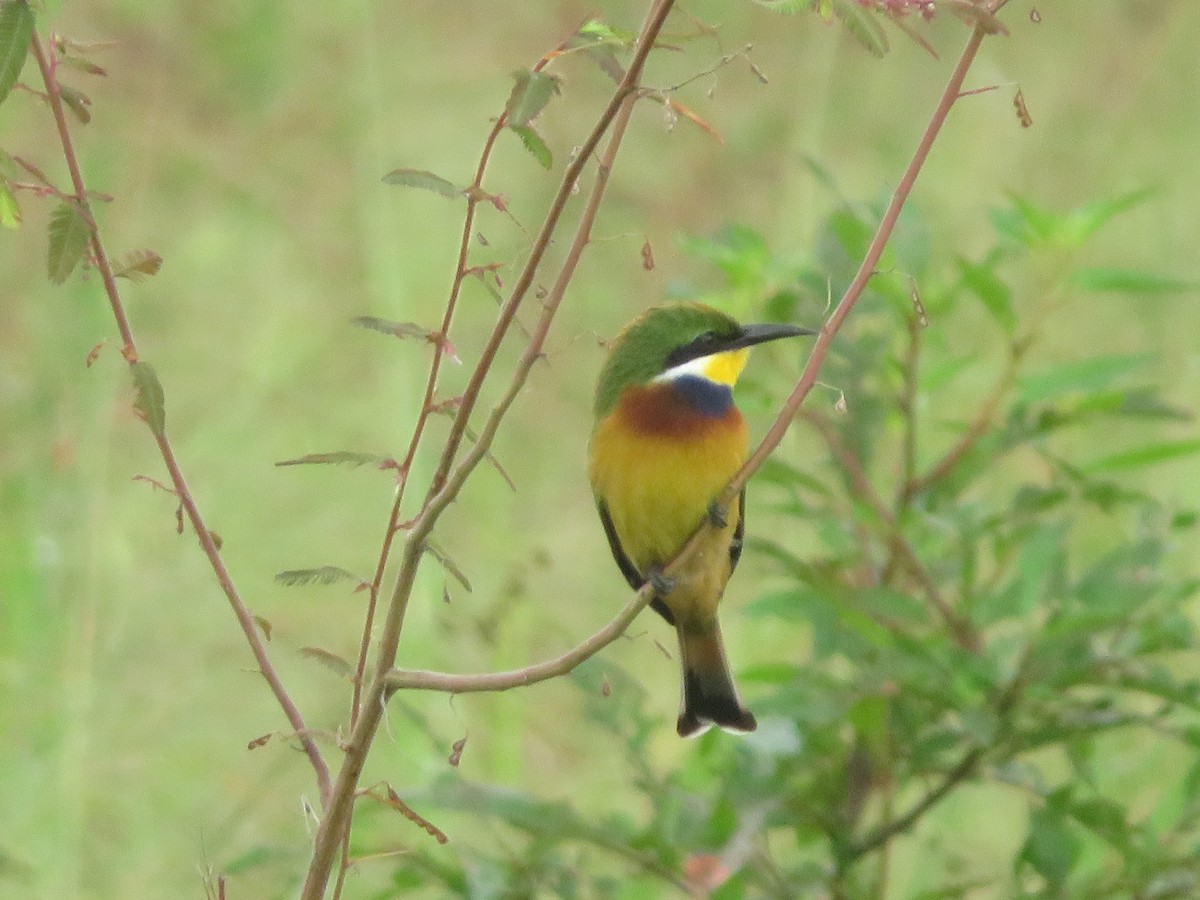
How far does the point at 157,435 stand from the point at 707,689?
858 mm

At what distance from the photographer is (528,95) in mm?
754

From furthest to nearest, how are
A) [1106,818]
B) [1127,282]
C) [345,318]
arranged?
[345,318], [1127,282], [1106,818]

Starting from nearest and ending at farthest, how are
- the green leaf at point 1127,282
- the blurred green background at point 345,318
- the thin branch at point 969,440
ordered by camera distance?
the green leaf at point 1127,282 → the thin branch at point 969,440 → the blurred green background at point 345,318

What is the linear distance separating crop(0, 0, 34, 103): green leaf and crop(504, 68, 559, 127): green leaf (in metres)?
0.20

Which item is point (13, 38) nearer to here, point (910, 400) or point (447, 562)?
point (447, 562)

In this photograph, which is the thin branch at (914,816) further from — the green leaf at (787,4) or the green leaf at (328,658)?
the green leaf at (787,4)

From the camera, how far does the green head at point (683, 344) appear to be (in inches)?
59.2

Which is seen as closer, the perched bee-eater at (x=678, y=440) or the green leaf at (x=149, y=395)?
the green leaf at (x=149, y=395)

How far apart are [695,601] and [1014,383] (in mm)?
379

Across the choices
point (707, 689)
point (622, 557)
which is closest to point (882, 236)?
point (707, 689)

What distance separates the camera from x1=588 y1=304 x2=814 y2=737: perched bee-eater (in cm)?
152

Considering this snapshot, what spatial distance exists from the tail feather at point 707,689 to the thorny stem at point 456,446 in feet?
2.30

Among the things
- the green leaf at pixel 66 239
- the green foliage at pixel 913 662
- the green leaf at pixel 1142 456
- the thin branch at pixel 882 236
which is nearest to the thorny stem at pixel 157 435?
the green leaf at pixel 66 239

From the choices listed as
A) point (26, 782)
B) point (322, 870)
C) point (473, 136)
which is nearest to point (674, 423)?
point (322, 870)
